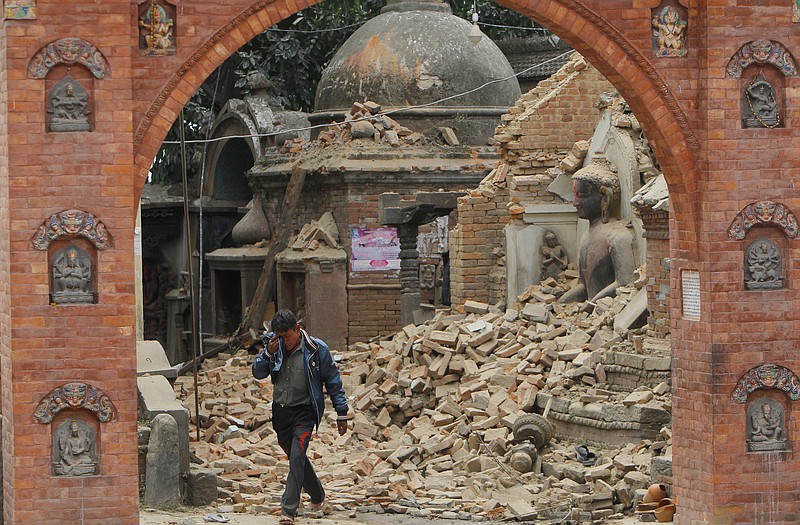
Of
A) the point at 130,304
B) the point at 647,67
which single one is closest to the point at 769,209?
the point at 647,67

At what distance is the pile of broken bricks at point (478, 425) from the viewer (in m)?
11.6

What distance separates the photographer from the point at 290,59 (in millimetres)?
29859

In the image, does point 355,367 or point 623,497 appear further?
point 355,367

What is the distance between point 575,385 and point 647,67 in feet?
16.5

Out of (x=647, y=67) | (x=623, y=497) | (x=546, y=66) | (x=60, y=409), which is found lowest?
(x=623, y=497)

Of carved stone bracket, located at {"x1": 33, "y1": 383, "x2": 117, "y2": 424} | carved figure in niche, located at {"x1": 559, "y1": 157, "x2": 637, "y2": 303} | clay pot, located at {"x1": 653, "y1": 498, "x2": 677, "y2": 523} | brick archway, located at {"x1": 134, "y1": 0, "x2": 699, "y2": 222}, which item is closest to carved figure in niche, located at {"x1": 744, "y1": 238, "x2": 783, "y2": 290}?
brick archway, located at {"x1": 134, "y1": 0, "x2": 699, "y2": 222}

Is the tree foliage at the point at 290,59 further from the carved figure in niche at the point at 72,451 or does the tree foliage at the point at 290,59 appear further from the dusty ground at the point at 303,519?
the carved figure in niche at the point at 72,451

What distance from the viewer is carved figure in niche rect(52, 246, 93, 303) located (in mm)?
8484

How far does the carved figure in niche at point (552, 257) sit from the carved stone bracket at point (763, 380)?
8.06 metres

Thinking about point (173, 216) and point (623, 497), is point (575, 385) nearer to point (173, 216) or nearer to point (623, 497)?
point (623, 497)

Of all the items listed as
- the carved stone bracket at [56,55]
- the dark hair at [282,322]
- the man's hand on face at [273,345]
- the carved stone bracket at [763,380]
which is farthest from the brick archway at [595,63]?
the man's hand on face at [273,345]

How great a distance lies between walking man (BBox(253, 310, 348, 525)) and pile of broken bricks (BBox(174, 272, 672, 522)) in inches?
56.2

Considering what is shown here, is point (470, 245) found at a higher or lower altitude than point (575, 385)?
higher

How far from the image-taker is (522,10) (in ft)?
30.4
